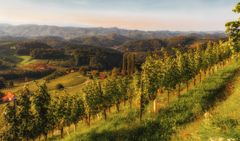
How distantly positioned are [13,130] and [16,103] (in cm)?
475

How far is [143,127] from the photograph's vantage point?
33.8 m

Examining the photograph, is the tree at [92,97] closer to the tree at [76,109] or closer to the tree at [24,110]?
the tree at [76,109]

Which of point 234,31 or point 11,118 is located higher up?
point 234,31

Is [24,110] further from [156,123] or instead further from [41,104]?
[156,123]

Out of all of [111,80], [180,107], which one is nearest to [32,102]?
[180,107]

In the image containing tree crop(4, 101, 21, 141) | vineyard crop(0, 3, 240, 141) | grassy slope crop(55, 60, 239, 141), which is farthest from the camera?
tree crop(4, 101, 21, 141)

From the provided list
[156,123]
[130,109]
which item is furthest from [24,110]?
[156,123]

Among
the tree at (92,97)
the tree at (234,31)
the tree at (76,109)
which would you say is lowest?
the tree at (76,109)

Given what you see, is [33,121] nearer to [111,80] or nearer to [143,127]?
[143,127]

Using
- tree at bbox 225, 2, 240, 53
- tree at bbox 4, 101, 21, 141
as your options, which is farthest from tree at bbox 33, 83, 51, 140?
tree at bbox 225, 2, 240, 53

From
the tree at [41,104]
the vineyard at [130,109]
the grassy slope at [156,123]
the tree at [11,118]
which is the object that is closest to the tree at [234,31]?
the vineyard at [130,109]

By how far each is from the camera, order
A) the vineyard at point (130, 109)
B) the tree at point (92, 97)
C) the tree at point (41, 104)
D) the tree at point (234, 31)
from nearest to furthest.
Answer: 1. the tree at point (234, 31)
2. the vineyard at point (130, 109)
3. the tree at point (41, 104)
4. the tree at point (92, 97)

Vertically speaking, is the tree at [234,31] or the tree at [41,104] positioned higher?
the tree at [234,31]

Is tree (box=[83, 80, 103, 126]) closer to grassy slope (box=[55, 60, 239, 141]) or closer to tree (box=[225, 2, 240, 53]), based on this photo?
grassy slope (box=[55, 60, 239, 141])
